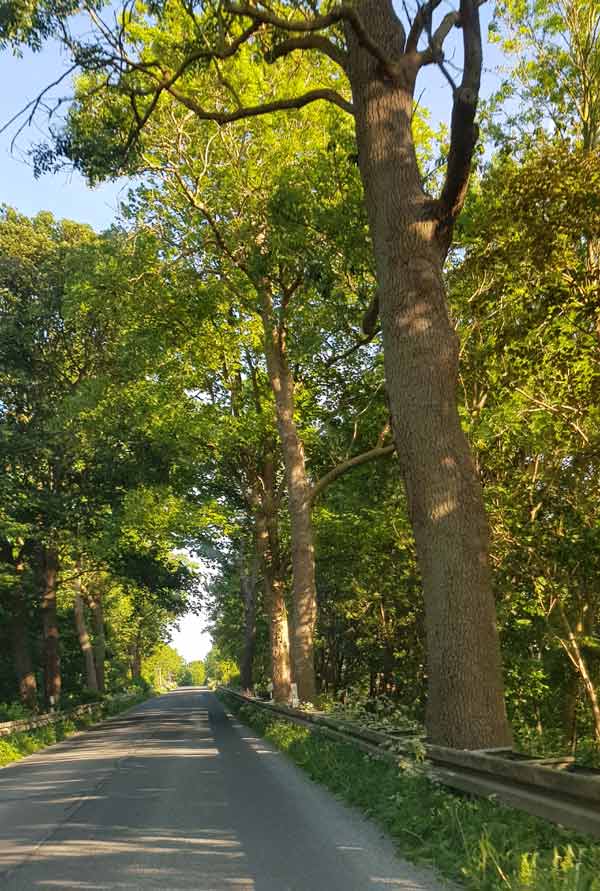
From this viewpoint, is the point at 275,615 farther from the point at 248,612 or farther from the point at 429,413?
the point at 429,413

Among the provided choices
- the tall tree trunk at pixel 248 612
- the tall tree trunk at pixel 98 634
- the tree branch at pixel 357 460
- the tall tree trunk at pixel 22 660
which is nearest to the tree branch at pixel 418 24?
the tree branch at pixel 357 460

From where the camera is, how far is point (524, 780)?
5.81 m

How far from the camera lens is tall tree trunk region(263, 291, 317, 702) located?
19391 mm

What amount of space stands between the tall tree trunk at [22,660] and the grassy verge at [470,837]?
21535 millimetres

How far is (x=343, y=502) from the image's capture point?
2606 centimetres

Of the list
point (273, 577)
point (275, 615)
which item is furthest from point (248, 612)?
point (275, 615)

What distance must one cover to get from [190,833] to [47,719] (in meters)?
19.4

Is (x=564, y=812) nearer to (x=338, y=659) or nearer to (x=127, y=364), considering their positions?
(x=127, y=364)

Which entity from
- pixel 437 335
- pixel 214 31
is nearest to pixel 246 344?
pixel 214 31

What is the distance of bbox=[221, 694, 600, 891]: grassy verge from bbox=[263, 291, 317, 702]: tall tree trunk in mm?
9676

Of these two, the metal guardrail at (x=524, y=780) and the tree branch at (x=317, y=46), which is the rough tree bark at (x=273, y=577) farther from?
the tree branch at (x=317, y=46)

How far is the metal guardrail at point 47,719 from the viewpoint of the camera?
67.3 feet

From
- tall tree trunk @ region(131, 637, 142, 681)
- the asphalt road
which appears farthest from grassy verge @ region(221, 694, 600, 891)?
tall tree trunk @ region(131, 637, 142, 681)

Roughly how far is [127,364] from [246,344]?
12.7 ft
